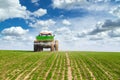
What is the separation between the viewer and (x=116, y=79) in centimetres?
1930

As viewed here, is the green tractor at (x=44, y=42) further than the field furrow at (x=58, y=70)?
Yes

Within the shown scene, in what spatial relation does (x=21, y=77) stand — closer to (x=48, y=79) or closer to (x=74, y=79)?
(x=48, y=79)

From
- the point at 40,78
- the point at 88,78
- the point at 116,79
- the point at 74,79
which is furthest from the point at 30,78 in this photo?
the point at 116,79

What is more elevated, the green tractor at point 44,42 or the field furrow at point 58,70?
the green tractor at point 44,42

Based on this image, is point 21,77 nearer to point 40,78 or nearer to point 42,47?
point 40,78

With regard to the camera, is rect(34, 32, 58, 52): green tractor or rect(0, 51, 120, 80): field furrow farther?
rect(34, 32, 58, 52): green tractor

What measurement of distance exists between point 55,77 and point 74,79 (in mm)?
1642

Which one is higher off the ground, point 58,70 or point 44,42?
point 44,42

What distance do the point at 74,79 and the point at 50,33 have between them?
154ft

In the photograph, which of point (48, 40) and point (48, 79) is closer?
point (48, 79)

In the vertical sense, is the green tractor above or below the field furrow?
above

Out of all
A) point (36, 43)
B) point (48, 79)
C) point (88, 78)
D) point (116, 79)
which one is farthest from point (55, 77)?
point (36, 43)

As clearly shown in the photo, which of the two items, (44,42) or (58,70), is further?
(44,42)

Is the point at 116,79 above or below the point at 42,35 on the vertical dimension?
below
